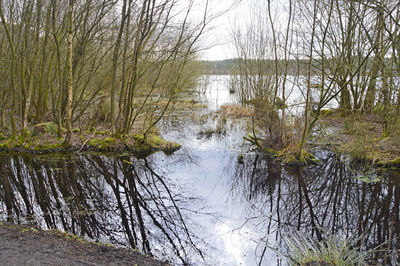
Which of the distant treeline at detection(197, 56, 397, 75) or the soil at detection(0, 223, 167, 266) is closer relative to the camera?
the soil at detection(0, 223, 167, 266)

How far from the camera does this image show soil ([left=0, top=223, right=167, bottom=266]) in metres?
3.14

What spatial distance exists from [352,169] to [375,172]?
555 mm

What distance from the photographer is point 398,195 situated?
5.74 meters

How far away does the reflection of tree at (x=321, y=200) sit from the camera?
4.51 m

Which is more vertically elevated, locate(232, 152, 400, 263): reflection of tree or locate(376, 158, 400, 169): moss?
locate(376, 158, 400, 169): moss

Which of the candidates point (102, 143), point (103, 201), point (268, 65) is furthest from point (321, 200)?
point (268, 65)

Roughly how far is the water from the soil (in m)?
0.39

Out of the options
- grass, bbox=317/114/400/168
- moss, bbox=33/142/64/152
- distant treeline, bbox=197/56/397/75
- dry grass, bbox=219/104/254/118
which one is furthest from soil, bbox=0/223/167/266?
dry grass, bbox=219/104/254/118

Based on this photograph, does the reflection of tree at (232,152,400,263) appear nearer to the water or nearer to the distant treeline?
the water

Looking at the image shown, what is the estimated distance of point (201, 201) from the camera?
567cm

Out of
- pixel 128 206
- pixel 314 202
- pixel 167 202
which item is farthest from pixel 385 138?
pixel 128 206

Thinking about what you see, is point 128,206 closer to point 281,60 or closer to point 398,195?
point 398,195

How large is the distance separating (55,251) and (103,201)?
6.80ft

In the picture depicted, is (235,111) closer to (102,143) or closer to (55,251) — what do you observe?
(102,143)
